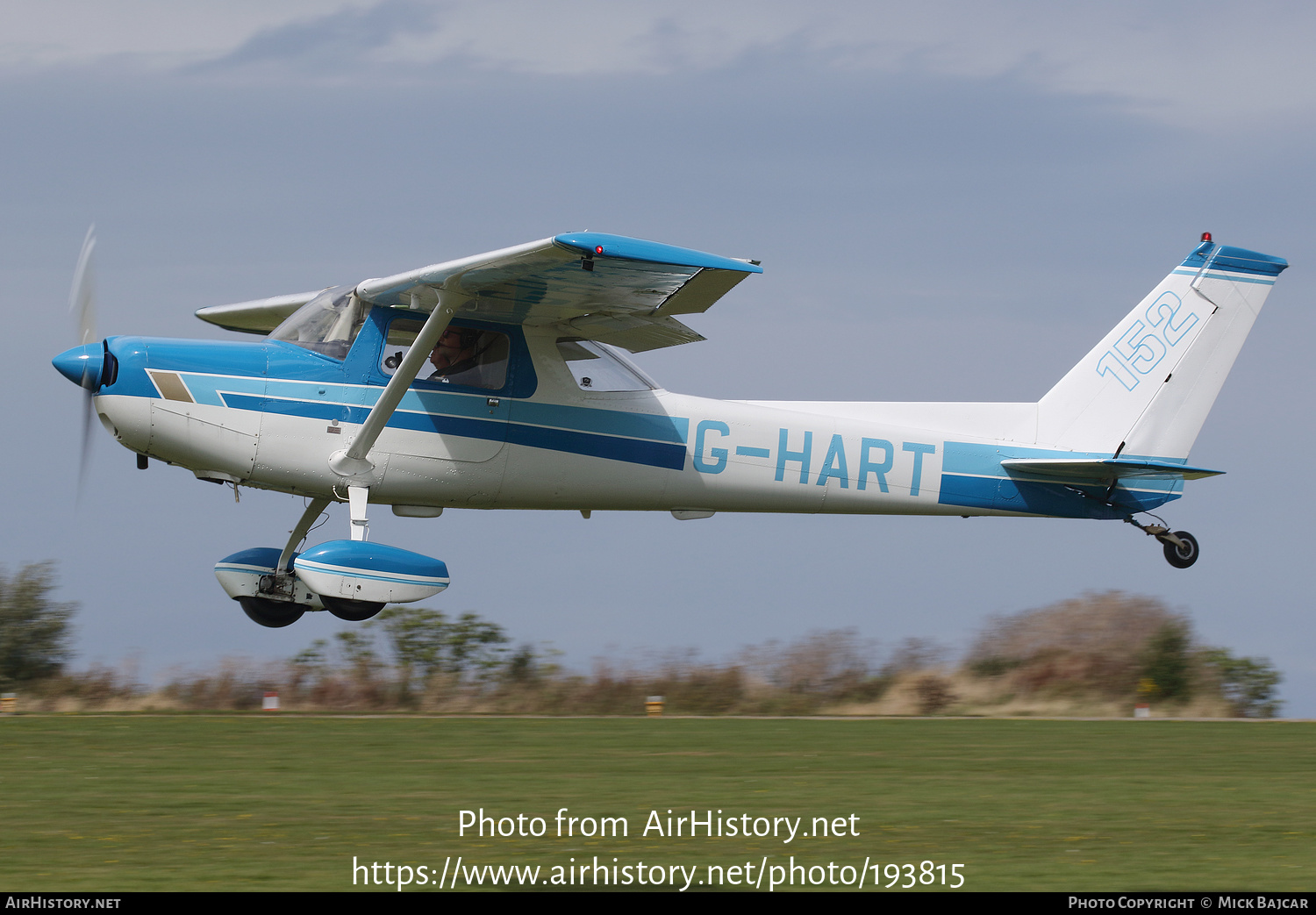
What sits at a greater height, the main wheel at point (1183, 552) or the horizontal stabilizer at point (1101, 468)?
the horizontal stabilizer at point (1101, 468)

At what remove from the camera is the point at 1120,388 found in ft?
42.8

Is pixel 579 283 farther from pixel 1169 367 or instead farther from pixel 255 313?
pixel 1169 367

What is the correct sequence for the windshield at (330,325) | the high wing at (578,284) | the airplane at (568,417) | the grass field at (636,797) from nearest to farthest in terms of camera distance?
the grass field at (636,797) → the high wing at (578,284) → the airplane at (568,417) → the windshield at (330,325)

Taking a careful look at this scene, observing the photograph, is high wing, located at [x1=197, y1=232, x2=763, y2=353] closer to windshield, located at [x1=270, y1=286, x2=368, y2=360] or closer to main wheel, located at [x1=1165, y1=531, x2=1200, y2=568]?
windshield, located at [x1=270, y1=286, x2=368, y2=360]

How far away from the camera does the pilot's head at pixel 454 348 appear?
1109 centimetres

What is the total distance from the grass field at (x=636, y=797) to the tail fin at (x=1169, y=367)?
299 cm

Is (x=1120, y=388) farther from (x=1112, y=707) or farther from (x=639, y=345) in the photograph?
(x=639, y=345)

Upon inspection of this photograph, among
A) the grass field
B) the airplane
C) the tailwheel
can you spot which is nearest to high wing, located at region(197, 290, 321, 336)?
the airplane

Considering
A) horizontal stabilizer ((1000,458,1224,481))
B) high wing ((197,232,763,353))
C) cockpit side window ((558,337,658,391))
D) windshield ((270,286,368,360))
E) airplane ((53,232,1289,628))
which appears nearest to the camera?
high wing ((197,232,763,353))

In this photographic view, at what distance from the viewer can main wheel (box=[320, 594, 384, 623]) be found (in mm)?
10359

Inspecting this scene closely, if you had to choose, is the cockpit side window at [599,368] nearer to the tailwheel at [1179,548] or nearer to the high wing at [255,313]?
the high wing at [255,313]

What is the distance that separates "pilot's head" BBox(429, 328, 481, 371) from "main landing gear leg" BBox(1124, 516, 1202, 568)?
662cm

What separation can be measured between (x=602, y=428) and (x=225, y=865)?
639 cm

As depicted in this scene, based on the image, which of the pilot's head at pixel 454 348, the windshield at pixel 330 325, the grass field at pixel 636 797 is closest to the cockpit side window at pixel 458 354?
the pilot's head at pixel 454 348
